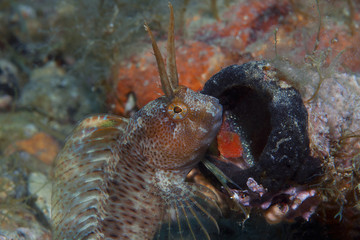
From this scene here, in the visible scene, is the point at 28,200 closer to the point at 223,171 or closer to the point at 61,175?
the point at 61,175

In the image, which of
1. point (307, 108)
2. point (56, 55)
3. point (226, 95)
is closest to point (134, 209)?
point (226, 95)

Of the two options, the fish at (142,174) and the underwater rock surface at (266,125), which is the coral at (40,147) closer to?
the fish at (142,174)

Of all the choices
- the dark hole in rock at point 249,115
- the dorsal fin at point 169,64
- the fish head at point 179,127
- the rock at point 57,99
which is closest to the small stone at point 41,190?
the rock at point 57,99

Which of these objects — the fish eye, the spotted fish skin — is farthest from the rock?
the fish eye

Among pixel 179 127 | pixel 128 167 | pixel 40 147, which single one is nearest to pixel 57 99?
pixel 40 147

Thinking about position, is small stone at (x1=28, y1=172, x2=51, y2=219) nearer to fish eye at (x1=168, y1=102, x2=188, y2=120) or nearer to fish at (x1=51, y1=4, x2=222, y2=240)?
fish at (x1=51, y1=4, x2=222, y2=240)

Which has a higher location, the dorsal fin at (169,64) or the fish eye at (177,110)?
the dorsal fin at (169,64)

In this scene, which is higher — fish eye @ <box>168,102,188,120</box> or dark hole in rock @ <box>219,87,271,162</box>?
fish eye @ <box>168,102,188,120</box>
